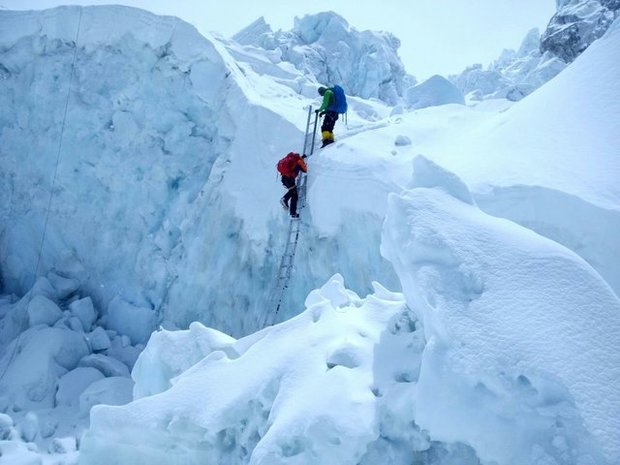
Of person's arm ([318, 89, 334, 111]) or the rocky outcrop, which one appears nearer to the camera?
person's arm ([318, 89, 334, 111])

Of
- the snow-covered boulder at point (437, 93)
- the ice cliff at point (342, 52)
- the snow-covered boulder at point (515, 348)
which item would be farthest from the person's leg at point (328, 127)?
the ice cliff at point (342, 52)

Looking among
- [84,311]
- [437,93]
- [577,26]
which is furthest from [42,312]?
[577,26]

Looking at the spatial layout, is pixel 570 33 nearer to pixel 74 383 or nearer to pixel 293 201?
pixel 293 201

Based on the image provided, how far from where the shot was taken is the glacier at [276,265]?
219 cm

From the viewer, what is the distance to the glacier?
2189 mm

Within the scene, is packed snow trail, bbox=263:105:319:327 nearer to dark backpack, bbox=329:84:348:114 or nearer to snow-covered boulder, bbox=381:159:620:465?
dark backpack, bbox=329:84:348:114

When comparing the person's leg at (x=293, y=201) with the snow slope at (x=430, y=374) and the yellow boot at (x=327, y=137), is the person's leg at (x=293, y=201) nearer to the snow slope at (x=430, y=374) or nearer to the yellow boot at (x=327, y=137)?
the yellow boot at (x=327, y=137)

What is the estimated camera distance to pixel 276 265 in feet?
23.1

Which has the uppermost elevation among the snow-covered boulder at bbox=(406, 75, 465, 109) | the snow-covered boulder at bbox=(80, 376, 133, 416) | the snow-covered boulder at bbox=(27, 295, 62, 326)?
the snow-covered boulder at bbox=(406, 75, 465, 109)

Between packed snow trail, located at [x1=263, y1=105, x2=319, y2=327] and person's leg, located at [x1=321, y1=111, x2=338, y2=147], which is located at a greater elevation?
person's leg, located at [x1=321, y1=111, x2=338, y2=147]

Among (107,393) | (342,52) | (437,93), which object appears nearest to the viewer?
(107,393)

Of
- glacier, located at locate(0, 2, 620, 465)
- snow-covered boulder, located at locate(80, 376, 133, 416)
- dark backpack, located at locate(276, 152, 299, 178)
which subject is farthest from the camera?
snow-covered boulder, located at locate(80, 376, 133, 416)

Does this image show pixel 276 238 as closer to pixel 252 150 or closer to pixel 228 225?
pixel 228 225

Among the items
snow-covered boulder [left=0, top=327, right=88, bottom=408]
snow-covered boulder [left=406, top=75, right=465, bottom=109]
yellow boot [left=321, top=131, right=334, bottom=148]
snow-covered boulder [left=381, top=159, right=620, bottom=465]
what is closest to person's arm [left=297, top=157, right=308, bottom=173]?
yellow boot [left=321, top=131, right=334, bottom=148]
